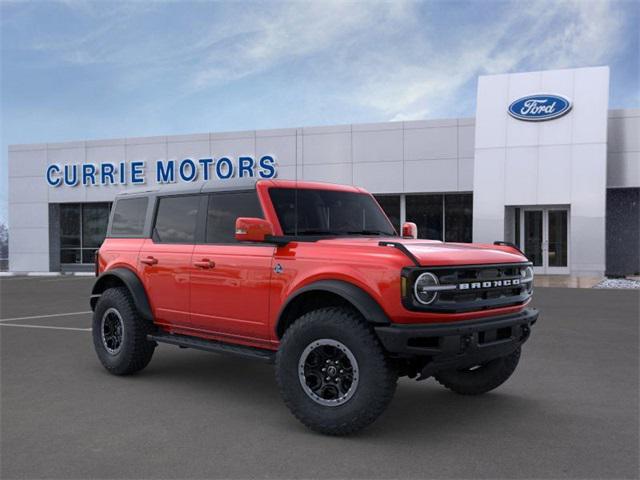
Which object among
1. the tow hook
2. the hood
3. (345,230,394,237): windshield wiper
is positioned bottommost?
→ the tow hook

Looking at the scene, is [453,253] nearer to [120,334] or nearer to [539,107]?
[120,334]

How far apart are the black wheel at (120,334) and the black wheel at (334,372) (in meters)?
2.27

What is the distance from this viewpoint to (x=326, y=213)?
228 inches

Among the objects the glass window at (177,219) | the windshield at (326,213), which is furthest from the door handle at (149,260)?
the windshield at (326,213)

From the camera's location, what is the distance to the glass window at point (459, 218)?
25.1 m

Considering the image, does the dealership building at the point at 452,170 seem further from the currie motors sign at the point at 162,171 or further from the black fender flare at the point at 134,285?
the black fender flare at the point at 134,285

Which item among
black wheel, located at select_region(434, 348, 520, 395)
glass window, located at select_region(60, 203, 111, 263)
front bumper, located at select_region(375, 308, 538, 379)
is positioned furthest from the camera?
glass window, located at select_region(60, 203, 111, 263)

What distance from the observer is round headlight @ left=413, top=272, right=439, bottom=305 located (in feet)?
14.4

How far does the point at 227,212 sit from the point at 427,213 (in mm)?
20418

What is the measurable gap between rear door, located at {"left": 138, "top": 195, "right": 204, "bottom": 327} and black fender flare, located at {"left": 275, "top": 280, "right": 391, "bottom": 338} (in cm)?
149

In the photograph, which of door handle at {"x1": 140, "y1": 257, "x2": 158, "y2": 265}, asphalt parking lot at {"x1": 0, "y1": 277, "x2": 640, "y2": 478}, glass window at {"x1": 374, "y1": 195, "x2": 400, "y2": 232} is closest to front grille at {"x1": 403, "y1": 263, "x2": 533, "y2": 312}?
asphalt parking lot at {"x1": 0, "y1": 277, "x2": 640, "y2": 478}

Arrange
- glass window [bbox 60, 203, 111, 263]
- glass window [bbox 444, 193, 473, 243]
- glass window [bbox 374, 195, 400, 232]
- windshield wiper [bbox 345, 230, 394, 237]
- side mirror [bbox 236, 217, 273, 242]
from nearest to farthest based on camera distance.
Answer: side mirror [bbox 236, 217, 273, 242], windshield wiper [bbox 345, 230, 394, 237], glass window [bbox 444, 193, 473, 243], glass window [bbox 374, 195, 400, 232], glass window [bbox 60, 203, 111, 263]

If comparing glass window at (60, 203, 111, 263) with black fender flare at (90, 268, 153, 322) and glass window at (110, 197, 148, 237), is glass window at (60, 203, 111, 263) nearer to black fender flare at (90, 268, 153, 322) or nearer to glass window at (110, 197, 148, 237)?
glass window at (110, 197, 148, 237)

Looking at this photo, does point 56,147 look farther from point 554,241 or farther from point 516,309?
point 516,309
